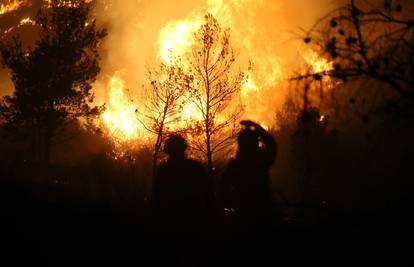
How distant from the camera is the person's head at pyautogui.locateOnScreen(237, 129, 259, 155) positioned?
20.3ft

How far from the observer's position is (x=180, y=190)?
5883 mm

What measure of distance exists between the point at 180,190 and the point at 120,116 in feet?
159

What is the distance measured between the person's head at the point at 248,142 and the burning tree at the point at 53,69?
886 inches

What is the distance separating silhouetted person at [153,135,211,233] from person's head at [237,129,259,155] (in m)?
0.66

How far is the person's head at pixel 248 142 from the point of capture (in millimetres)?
6199

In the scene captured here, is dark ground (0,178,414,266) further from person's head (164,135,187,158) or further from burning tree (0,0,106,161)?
burning tree (0,0,106,161)

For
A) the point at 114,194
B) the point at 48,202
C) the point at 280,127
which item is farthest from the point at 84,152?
the point at 48,202

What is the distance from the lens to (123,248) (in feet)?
20.5

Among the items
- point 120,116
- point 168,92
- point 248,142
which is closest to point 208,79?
point 168,92

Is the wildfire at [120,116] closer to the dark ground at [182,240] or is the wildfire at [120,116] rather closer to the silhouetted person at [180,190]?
the dark ground at [182,240]

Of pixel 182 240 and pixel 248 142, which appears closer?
pixel 182 240

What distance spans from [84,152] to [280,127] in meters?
28.4

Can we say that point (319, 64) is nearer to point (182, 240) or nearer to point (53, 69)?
point (182, 240)

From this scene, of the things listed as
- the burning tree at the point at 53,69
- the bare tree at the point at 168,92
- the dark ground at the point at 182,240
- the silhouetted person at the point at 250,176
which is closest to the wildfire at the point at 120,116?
the burning tree at the point at 53,69
